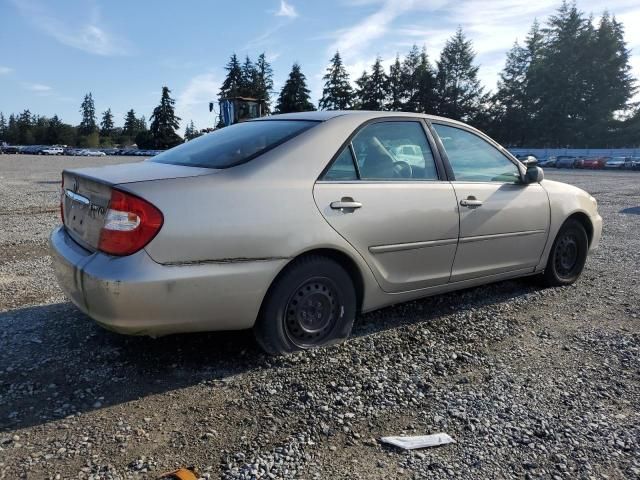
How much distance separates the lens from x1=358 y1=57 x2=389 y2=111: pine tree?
80188 millimetres

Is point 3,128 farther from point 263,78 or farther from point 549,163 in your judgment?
point 549,163

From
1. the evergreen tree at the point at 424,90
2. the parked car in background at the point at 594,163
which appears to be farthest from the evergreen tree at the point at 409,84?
the parked car in background at the point at 594,163

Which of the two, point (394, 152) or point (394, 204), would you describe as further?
point (394, 152)

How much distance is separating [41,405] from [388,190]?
245 centimetres

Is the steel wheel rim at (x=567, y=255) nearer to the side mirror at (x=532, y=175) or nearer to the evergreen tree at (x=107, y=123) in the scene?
the side mirror at (x=532, y=175)

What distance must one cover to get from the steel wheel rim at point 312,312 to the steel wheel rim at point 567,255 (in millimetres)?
2777

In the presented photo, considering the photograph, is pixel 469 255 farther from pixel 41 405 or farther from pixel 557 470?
pixel 41 405

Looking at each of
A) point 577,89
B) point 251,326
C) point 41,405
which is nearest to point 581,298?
point 251,326

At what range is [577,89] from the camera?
66.0 meters

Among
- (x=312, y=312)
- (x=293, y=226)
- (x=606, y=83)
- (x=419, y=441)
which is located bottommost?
(x=419, y=441)

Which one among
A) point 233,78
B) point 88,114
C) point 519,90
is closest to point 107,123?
point 88,114

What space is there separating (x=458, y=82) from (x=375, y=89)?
12.8 m

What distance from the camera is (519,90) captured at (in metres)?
72.2

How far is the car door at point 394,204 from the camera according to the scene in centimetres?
333
